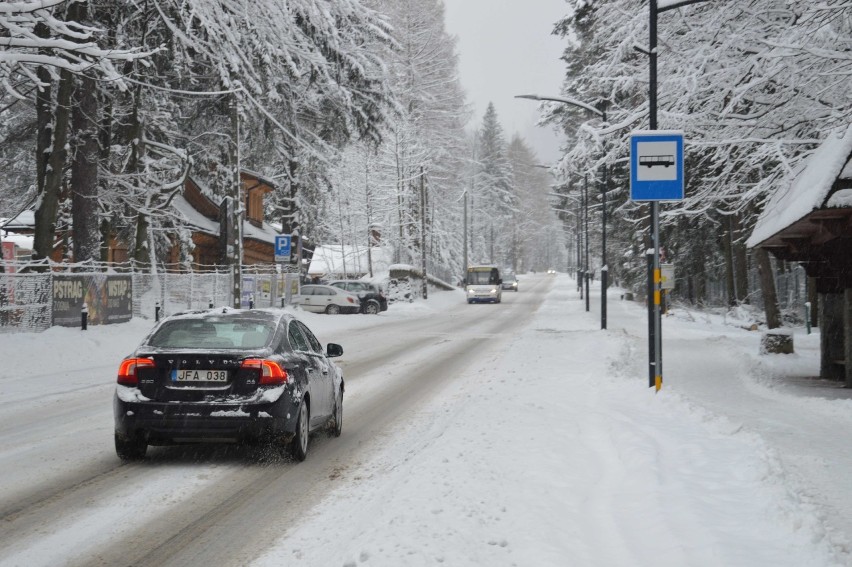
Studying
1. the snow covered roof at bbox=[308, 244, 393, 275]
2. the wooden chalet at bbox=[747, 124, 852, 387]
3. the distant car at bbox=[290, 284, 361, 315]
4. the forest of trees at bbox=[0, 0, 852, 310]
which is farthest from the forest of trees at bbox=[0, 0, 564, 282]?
the snow covered roof at bbox=[308, 244, 393, 275]

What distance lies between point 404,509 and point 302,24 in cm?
1575

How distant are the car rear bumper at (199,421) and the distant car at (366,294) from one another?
3530 cm

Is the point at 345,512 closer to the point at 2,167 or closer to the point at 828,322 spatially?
→ the point at 828,322

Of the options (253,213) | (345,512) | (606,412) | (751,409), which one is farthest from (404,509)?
(253,213)

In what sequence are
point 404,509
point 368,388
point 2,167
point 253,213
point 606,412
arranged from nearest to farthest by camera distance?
point 404,509, point 606,412, point 368,388, point 2,167, point 253,213

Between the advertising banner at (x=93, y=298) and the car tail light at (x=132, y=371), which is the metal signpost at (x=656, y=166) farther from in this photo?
the advertising banner at (x=93, y=298)

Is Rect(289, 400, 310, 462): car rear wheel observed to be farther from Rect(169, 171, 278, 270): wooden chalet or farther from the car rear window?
Rect(169, 171, 278, 270): wooden chalet

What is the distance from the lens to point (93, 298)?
77.0 feet

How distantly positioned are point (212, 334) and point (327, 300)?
1333 inches

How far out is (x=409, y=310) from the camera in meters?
47.0

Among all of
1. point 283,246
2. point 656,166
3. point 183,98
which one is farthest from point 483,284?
point 656,166

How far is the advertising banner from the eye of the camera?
2174 centimetres

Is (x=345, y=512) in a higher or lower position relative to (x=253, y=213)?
lower

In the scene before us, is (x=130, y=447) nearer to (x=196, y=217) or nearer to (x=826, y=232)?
(x=826, y=232)
